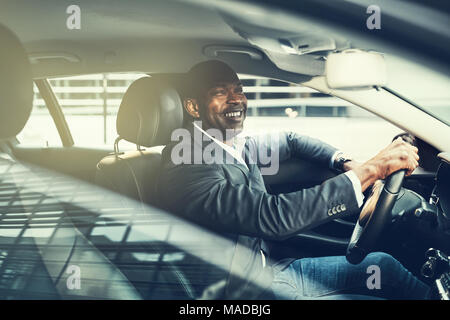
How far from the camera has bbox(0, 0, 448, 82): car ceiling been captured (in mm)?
1703

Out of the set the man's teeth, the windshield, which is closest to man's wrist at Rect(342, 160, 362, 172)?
the windshield

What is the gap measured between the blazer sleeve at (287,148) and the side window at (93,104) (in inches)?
18.5

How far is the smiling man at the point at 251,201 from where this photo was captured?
5.86ft

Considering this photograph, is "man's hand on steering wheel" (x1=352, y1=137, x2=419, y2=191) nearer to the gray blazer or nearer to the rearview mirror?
the gray blazer

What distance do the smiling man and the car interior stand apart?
0.05m

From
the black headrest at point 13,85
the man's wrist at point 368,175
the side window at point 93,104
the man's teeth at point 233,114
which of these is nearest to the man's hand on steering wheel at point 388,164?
the man's wrist at point 368,175

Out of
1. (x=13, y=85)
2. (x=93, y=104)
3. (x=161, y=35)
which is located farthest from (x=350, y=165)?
(x=13, y=85)

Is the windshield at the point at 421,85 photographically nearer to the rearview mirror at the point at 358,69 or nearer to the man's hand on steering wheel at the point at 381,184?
the rearview mirror at the point at 358,69

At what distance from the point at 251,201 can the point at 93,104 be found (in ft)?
2.30

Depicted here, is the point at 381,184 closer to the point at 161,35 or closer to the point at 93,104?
the point at 161,35

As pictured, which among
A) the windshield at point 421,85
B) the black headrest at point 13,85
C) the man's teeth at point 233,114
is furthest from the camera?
the man's teeth at point 233,114

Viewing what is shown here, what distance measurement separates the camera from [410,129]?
1.76 meters

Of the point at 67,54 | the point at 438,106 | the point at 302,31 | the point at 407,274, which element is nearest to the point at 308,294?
the point at 407,274

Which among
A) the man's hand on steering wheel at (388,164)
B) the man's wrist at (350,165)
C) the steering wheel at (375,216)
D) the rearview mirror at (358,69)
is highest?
the rearview mirror at (358,69)
